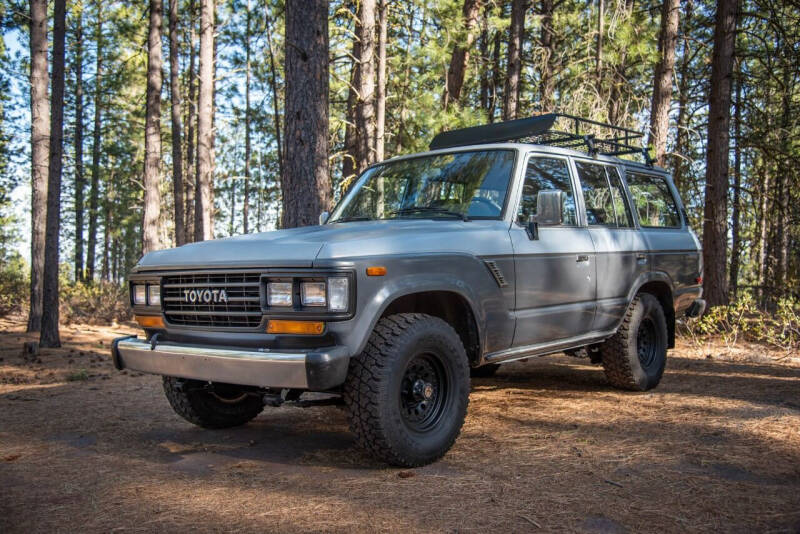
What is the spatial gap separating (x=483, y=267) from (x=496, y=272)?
0.45ft

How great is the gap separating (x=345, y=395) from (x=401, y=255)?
0.87m

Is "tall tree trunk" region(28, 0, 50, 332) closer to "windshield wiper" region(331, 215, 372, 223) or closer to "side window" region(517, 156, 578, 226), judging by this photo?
"windshield wiper" region(331, 215, 372, 223)

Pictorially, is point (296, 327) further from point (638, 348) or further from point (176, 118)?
point (176, 118)

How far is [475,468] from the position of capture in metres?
3.68

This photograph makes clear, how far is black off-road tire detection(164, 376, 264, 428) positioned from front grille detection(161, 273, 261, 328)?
701mm

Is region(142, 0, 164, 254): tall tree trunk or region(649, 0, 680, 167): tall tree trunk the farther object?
region(142, 0, 164, 254): tall tree trunk

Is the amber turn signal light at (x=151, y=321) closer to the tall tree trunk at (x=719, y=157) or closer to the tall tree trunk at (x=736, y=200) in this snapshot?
the tall tree trunk at (x=719, y=157)

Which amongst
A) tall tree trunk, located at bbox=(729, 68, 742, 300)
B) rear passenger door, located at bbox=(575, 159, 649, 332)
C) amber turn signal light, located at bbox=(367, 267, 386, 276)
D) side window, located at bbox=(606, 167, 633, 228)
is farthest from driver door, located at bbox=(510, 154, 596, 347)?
tall tree trunk, located at bbox=(729, 68, 742, 300)

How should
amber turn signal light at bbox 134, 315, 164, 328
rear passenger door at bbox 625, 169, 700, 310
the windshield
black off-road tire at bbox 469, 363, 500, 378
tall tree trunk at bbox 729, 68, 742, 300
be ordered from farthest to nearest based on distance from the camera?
tall tree trunk at bbox 729, 68, 742, 300, black off-road tire at bbox 469, 363, 500, 378, rear passenger door at bbox 625, 169, 700, 310, the windshield, amber turn signal light at bbox 134, 315, 164, 328

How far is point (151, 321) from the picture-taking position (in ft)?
13.6

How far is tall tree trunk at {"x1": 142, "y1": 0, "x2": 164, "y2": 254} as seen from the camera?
44.7 ft

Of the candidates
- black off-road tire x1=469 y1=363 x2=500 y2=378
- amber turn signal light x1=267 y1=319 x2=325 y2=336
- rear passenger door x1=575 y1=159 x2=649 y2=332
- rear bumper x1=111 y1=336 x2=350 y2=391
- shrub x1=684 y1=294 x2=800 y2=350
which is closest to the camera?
rear bumper x1=111 y1=336 x2=350 y2=391

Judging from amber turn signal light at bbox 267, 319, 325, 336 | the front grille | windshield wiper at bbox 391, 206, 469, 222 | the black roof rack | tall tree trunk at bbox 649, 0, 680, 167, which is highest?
tall tree trunk at bbox 649, 0, 680, 167

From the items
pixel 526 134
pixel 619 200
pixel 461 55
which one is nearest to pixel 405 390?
pixel 526 134
